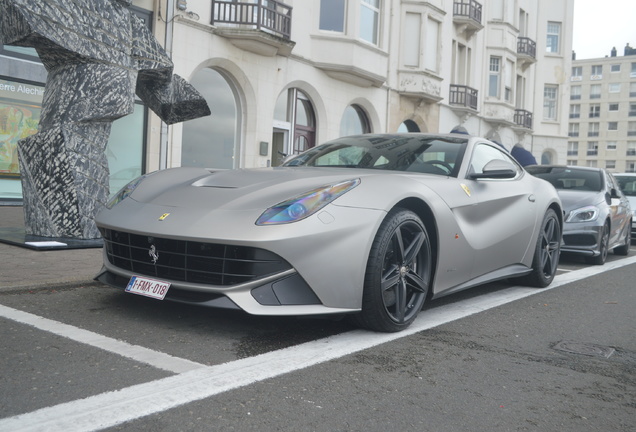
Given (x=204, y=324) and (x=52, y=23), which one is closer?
(x=204, y=324)

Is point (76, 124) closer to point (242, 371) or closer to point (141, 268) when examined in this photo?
point (141, 268)

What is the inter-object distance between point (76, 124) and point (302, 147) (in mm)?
12809

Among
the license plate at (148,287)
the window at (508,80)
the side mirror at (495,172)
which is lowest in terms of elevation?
the license plate at (148,287)

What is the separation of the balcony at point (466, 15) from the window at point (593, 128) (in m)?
80.3

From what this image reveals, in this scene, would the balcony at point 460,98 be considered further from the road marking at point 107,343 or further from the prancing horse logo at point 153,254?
the road marking at point 107,343

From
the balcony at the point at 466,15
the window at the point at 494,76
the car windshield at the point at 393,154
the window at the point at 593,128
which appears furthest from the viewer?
the window at the point at 593,128

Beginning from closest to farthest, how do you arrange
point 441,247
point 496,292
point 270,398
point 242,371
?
point 270,398
point 242,371
point 441,247
point 496,292

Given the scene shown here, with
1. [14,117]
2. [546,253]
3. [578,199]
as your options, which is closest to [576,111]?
[14,117]

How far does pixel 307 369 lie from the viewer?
3221 mm

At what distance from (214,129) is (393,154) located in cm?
1235

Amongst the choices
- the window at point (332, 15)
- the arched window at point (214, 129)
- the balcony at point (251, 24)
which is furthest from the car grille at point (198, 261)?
the window at point (332, 15)

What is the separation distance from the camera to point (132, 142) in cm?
1516

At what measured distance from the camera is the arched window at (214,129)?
16281mm

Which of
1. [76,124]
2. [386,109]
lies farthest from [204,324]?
[386,109]
